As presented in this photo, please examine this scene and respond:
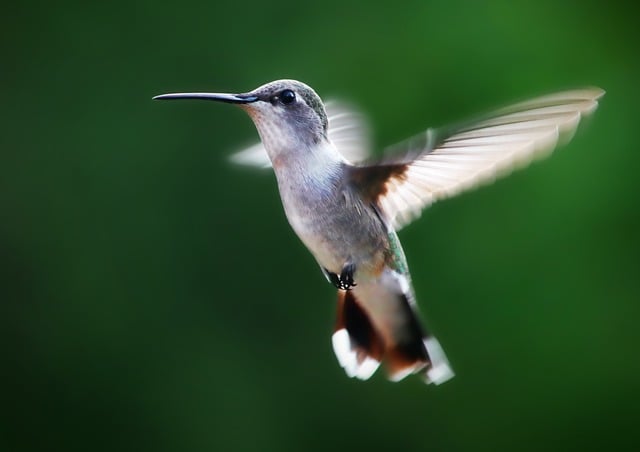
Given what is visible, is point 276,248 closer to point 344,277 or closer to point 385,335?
point 385,335

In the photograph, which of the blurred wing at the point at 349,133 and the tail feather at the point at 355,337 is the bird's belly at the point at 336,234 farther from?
the blurred wing at the point at 349,133

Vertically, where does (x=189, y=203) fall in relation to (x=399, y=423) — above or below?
above

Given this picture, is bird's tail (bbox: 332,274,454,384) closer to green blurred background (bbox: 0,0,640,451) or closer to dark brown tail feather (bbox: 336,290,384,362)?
dark brown tail feather (bbox: 336,290,384,362)

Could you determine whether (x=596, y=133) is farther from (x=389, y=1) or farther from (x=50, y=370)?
(x=50, y=370)

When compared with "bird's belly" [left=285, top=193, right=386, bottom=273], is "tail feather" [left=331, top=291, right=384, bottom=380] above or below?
below

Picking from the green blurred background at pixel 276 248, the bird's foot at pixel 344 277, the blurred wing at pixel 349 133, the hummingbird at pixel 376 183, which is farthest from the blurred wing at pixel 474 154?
the green blurred background at pixel 276 248

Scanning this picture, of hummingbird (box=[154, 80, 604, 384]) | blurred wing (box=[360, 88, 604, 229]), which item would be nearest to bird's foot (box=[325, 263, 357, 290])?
hummingbird (box=[154, 80, 604, 384])

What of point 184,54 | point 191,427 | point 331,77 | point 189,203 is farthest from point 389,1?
point 191,427
